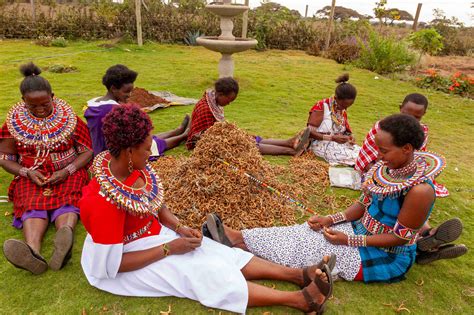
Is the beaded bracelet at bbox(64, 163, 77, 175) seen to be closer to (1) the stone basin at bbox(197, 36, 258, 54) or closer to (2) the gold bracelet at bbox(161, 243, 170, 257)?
(2) the gold bracelet at bbox(161, 243, 170, 257)

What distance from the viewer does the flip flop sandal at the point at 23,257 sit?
2201 mm

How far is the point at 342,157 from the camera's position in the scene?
4531mm

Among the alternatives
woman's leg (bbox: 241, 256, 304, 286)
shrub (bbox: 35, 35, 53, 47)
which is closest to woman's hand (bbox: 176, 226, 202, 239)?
woman's leg (bbox: 241, 256, 304, 286)

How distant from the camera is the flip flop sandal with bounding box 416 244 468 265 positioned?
258cm

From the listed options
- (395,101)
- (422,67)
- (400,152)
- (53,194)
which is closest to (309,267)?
(400,152)

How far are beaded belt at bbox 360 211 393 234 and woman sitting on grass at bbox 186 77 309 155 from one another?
6.65 ft

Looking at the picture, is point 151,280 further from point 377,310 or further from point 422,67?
point 422,67

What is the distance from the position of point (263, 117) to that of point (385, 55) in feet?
20.4

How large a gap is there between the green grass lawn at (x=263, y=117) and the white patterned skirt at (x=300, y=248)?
19 cm

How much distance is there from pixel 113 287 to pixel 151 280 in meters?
0.27

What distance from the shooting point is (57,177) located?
2957mm

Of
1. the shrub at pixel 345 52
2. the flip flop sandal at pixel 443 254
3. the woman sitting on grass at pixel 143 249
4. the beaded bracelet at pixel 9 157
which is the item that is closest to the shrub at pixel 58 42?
the shrub at pixel 345 52

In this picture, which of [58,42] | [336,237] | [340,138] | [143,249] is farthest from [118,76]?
[58,42]

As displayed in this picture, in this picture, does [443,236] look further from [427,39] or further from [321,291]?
[427,39]
